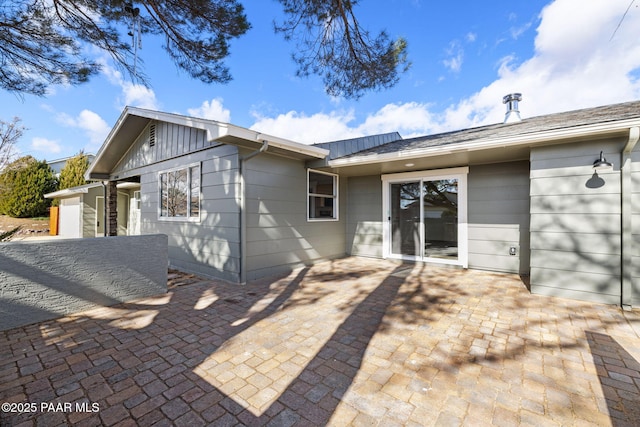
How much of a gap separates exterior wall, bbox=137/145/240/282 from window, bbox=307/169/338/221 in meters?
1.85

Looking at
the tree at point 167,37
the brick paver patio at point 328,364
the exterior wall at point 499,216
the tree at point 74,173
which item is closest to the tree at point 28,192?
the tree at point 74,173

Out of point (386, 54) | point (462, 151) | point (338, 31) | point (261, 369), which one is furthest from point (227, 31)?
point (261, 369)

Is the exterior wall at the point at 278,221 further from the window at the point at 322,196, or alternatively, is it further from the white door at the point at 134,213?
the white door at the point at 134,213

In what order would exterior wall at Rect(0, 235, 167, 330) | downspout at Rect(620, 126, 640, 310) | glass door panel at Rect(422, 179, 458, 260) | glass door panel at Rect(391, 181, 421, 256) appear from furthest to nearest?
1. glass door panel at Rect(391, 181, 421, 256)
2. glass door panel at Rect(422, 179, 458, 260)
3. downspout at Rect(620, 126, 640, 310)
4. exterior wall at Rect(0, 235, 167, 330)

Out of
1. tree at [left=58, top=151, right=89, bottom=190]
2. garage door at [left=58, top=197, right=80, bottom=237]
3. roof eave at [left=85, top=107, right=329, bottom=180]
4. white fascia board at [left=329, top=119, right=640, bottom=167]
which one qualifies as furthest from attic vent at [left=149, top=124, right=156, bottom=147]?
tree at [left=58, top=151, right=89, bottom=190]

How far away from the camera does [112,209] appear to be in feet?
29.1

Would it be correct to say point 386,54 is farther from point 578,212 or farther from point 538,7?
point 578,212

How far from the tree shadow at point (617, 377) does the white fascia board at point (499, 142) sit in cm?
239

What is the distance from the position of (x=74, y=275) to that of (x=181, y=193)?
9.48 feet

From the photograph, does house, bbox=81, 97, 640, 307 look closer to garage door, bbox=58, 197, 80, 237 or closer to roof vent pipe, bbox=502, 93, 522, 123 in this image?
roof vent pipe, bbox=502, 93, 522, 123

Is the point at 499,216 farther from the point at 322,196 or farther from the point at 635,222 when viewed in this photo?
the point at 322,196

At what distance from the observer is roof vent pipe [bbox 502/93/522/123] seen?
23.0ft

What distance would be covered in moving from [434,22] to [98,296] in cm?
776

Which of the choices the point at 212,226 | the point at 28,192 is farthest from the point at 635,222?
the point at 28,192
